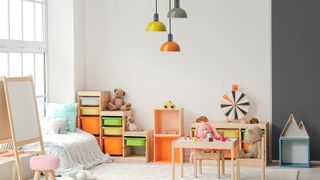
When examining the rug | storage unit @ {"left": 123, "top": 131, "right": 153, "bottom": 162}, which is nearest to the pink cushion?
the rug

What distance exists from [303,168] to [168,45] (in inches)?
103

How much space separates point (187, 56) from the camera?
366 inches

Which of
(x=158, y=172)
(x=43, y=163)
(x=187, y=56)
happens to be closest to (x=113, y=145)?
(x=158, y=172)

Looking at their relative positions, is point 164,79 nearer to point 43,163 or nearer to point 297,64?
point 297,64

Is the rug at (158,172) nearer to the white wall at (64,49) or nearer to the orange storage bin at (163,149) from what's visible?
the orange storage bin at (163,149)

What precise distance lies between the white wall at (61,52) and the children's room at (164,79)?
1cm

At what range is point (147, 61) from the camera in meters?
9.46

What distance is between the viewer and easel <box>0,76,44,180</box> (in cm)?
638

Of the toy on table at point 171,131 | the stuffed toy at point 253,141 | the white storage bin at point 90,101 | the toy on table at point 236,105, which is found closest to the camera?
the stuffed toy at point 253,141

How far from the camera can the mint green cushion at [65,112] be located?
9.02 m

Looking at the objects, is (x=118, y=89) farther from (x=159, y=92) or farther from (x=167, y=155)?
(x=167, y=155)

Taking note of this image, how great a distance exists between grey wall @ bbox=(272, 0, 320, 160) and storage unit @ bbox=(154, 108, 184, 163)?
4.52ft

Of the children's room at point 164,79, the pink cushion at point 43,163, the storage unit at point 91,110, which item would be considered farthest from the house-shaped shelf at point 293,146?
the pink cushion at point 43,163

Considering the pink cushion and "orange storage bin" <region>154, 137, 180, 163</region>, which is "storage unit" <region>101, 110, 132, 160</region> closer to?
"orange storage bin" <region>154, 137, 180, 163</region>
